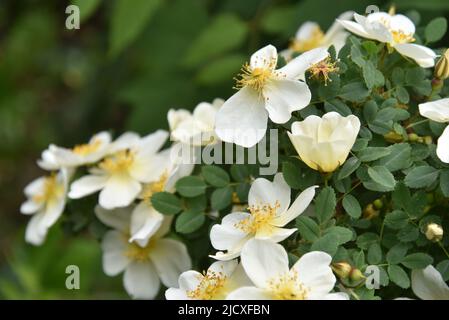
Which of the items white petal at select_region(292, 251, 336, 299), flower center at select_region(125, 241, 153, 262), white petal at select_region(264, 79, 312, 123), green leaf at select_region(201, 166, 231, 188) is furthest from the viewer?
flower center at select_region(125, 241, 153, 262)

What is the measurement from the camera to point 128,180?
114cm

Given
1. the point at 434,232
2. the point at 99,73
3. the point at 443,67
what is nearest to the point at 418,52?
the point at 443,67

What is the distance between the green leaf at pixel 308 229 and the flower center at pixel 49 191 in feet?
1.60

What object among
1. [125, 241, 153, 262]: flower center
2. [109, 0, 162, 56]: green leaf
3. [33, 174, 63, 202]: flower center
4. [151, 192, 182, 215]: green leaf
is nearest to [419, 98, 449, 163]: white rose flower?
[151, 192, 182, 215]: green leaf

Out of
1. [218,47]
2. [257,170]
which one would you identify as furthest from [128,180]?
[218,47]

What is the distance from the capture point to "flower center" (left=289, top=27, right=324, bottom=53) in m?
1.22

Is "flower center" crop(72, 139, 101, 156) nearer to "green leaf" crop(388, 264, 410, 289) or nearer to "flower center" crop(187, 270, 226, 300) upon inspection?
"flower center" crop(187, 270, 226, 300)

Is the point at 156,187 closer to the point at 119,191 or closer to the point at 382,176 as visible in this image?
the point at 119,191


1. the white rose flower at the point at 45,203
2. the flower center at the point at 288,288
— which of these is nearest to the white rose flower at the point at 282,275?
the flower center at the point at 288,288

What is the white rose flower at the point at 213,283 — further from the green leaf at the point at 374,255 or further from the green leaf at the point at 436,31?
the green leaf at the point at 436,31

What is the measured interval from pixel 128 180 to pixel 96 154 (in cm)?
7

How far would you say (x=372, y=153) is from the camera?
2.93 feet

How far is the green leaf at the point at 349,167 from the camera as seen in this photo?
0.89 metres

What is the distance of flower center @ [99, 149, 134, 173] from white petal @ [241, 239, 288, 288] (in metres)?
0.37
